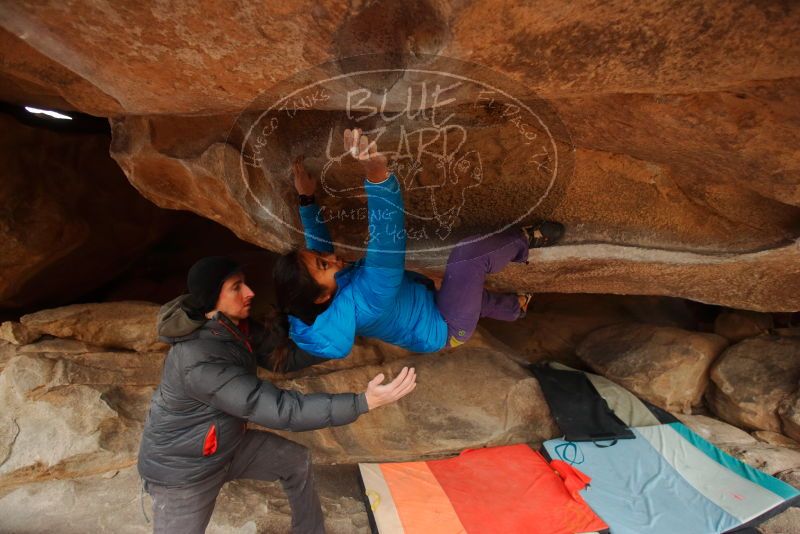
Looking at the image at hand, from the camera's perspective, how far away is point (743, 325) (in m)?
4.13

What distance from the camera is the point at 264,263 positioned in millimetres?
4145

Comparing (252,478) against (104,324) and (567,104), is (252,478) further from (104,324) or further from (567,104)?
(567,104)

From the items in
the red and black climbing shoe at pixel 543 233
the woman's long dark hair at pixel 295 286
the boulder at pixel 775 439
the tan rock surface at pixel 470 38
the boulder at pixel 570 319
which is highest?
the tan rock surface at pixel 470 38

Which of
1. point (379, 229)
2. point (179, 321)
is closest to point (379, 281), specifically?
point (379, 229)

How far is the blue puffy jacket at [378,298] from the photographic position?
1847mm

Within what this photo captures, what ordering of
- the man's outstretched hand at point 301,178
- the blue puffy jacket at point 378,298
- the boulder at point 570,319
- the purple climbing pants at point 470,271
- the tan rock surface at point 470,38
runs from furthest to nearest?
1. the boulder at point 570,319
2. the purple climbing pants at point 470,271
3. the man's outstretched hand at point 301,178
4. the blue puffy jacket at point 378,298
5. the tan rock surface at point 470,38

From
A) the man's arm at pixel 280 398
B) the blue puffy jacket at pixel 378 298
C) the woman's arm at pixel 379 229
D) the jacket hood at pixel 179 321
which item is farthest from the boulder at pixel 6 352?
the woman's arm at pixel 379 229

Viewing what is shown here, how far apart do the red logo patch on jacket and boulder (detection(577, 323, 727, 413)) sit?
3.41 metres

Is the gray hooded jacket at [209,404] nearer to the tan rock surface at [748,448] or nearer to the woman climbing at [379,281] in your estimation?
the woman climbing at [379,281]

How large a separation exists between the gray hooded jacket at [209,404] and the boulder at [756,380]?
11.3ft

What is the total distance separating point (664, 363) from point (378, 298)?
10.0 ft

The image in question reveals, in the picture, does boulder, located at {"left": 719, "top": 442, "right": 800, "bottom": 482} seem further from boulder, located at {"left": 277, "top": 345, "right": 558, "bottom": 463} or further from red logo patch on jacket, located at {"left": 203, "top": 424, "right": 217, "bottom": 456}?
red logo patch on jacket, located at {"left": 203, "top": 424, "right": 217, "bottom": 456}

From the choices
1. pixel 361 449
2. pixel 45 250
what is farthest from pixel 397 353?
pixel 45 250

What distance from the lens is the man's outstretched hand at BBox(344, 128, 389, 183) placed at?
5.18 ft
